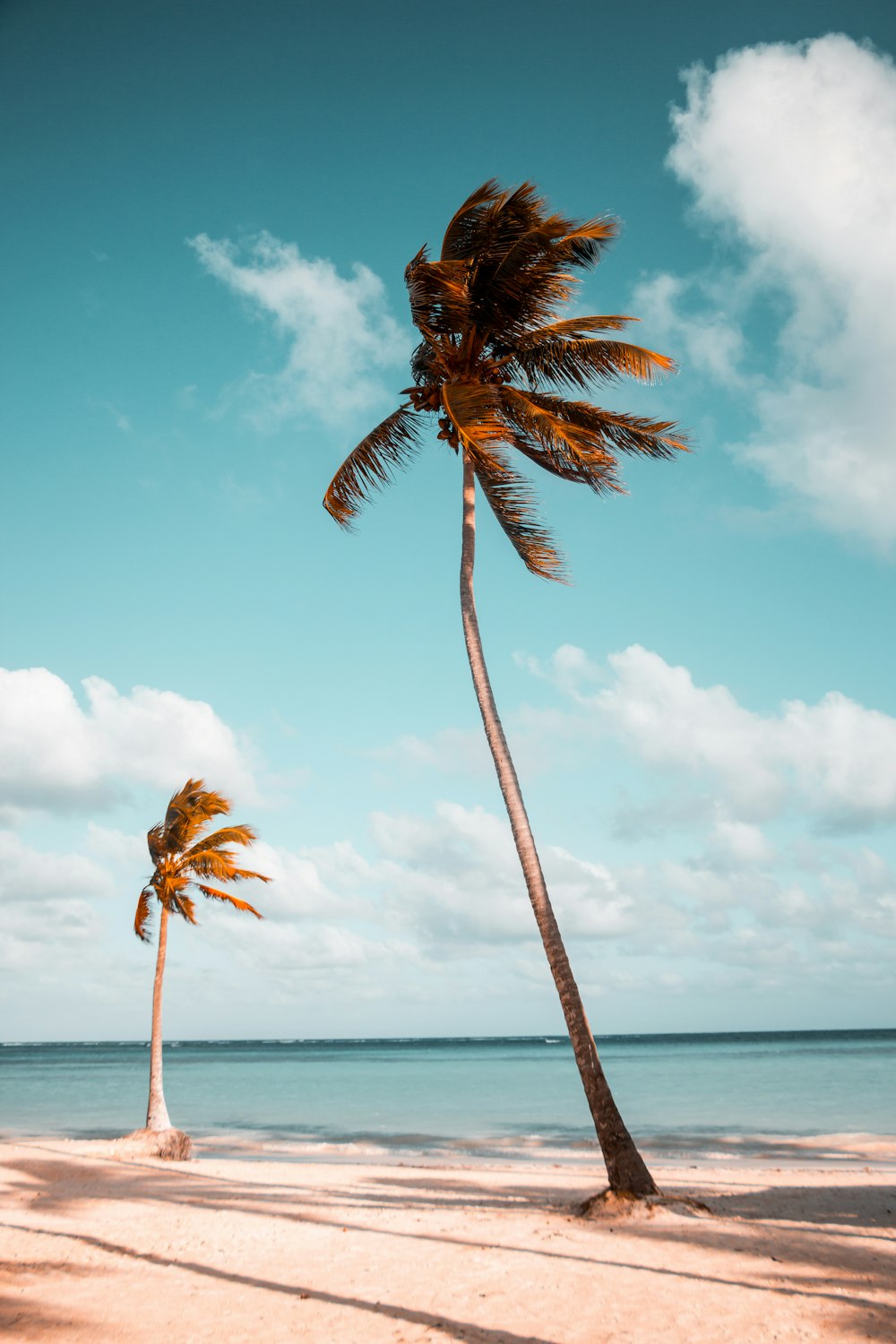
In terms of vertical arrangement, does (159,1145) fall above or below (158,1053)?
below

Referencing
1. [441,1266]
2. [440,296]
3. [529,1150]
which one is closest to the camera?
[441,1266]

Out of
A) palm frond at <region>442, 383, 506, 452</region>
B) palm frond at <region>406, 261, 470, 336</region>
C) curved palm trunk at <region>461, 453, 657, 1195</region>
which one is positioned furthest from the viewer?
palm frond at <region>406, 261, 470, 336</region>

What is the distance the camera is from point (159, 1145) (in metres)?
16.5

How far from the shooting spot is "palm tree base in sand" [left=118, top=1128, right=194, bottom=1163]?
1641 cm

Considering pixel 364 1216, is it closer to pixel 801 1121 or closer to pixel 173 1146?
pixel 173 1146

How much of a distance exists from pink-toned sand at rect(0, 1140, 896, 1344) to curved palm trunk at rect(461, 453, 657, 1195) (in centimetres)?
52

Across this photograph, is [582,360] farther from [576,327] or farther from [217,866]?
[217,866]

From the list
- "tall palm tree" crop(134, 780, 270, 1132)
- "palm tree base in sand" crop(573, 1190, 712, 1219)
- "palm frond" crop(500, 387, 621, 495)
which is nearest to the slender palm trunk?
"tall palm tree" crop(134, 780, 270, 1132)

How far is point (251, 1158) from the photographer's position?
18547 millimetres

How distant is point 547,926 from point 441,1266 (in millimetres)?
3455

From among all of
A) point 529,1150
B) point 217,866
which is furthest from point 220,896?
point 529,1150

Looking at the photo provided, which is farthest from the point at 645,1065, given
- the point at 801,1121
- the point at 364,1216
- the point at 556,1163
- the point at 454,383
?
the point at 454,383

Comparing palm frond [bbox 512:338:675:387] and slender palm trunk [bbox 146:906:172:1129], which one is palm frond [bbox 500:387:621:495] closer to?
palm frond [bbox 512:338:675:387]

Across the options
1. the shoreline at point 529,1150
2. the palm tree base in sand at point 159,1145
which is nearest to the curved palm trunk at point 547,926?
the shoreline at point 529,1150
